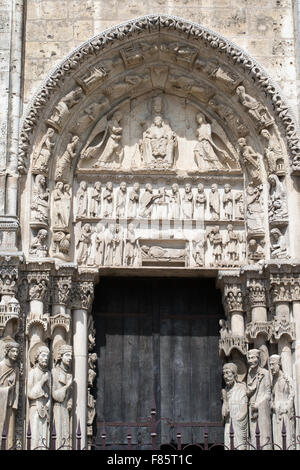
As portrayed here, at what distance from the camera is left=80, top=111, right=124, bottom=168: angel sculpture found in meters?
12.4

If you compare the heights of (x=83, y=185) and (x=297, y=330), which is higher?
(x=83, y=185)

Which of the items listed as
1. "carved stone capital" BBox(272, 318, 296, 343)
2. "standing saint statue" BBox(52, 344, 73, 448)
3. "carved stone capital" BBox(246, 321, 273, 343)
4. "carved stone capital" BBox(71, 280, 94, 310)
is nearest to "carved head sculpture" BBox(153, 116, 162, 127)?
"carved stone capital" BBox(71, 280, 94, 310)

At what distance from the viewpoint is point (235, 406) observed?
1125cm

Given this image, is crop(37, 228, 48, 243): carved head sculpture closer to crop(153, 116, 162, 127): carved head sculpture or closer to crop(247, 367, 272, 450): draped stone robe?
crop(153, 116, 162, 127): carved head sculpture

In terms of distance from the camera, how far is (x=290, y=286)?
37.6ft

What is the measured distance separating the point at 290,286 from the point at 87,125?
133 inches

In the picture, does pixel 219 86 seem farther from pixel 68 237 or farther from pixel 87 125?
pixel 68 237

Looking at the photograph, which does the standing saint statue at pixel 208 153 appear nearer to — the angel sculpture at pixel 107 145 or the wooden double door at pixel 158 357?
the angel sculpture at pixel 107 145

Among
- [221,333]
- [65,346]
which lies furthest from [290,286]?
[65,346]

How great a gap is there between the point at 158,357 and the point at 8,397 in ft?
7.12

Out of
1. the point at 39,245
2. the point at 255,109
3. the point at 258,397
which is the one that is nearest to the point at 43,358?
the point at 39,245

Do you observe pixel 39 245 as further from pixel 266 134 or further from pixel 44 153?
pixel 266 134

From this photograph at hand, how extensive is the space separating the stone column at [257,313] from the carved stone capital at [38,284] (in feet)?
8.15
